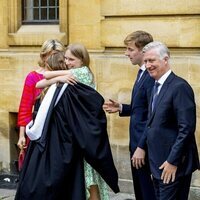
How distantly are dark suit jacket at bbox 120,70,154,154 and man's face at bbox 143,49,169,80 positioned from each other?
0.64 metres

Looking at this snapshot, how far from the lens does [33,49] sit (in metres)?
9.44

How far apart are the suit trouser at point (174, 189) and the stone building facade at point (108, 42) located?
88.1 inches

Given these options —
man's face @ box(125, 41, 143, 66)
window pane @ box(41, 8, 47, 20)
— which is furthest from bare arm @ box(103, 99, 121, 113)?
window pane @ box(41, 8, 47, 20)

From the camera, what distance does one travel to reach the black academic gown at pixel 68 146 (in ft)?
19.8

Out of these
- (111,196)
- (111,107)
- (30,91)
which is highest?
(30,91)

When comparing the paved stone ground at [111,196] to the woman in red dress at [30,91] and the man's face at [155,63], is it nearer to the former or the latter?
the woman in red dress at [30,91]

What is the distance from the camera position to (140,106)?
6.49 meters

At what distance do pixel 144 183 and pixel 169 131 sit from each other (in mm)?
1060

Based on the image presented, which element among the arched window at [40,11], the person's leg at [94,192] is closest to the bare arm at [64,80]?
the person's leg at [94,192]

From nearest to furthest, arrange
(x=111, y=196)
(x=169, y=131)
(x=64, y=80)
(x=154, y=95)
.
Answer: (x=169, y=131) → (x=154, y=95) → (x=64, y=80) → (x=111, y=196)

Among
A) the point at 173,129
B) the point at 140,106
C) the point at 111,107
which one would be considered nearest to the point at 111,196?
the point at 111,107

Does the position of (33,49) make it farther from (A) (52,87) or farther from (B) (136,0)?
(A) (52,87)

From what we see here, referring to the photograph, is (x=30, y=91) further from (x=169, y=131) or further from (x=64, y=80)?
(x=169, y=131)

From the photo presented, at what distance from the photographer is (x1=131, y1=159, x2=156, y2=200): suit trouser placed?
6504 millimetres
